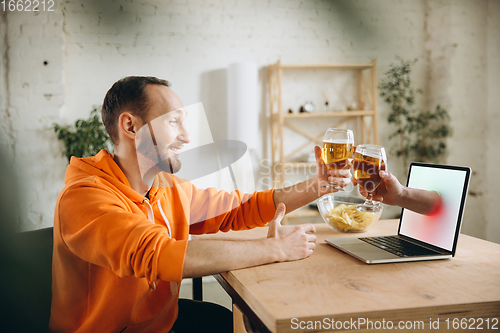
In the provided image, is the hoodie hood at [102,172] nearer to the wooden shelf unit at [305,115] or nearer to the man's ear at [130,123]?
the man's ear at [130,123]

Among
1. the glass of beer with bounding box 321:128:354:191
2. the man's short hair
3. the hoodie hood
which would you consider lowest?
the hoodie hood

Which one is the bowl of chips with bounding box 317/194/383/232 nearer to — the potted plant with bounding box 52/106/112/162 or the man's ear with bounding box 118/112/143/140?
the man's ear with bounding box 118/112/143/140

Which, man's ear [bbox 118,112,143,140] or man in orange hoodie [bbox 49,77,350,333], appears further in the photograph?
man's ear [bbox 118,112,143,140]

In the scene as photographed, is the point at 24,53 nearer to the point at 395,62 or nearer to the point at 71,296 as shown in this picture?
the point at 71,296

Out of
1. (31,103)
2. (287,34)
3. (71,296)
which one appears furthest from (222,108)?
(71,296)

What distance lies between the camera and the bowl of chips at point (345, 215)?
1.20m

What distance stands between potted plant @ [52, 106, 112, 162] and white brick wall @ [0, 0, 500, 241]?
13cm

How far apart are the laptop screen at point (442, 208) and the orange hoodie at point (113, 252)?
0.67 m

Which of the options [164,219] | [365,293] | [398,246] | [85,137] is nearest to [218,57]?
[85,137]

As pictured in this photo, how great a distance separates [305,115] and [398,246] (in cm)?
189

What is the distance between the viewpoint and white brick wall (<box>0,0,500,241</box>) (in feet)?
8.27

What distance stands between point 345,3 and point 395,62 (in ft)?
10.2

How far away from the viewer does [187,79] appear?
2.84m

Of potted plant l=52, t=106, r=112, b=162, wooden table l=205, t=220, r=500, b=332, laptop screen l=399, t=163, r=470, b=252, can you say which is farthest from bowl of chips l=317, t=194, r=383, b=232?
potted plant l=52, t=106, r=112, b=162
